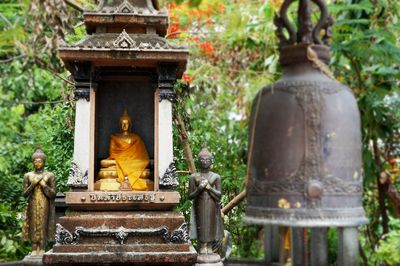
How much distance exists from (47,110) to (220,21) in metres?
4.16

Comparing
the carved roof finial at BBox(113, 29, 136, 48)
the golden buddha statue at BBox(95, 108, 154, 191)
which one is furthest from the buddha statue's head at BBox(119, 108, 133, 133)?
the carved roof finial at BBox(113, 29, 136, 48)

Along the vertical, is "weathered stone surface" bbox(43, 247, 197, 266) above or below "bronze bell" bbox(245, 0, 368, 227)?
below

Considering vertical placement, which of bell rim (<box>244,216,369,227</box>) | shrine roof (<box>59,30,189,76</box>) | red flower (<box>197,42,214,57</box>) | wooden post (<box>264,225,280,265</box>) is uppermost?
red flower (<box>197,42,214,57</box>)

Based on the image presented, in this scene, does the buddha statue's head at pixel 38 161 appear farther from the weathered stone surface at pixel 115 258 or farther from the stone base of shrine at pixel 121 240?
the weathered stone surface at pixel 115 258

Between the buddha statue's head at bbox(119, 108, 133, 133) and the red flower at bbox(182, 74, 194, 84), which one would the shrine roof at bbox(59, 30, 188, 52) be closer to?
the buddha statue's head at bbox(119, 108, 133, 133)

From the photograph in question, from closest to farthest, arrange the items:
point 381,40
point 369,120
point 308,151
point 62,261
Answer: point 308,151
point 381,40
point 62,261
point 369,120

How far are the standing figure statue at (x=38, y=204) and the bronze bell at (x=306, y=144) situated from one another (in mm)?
6128

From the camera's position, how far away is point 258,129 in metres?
2.39

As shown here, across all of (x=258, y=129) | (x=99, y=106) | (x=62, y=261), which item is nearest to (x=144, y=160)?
(x=99, y=106)

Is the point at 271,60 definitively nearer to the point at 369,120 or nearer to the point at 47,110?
the point at 369,120

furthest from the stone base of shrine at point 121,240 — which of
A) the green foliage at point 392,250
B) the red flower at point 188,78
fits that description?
the red flower at point 188,78

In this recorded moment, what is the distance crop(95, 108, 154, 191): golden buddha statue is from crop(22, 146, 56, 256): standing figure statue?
0.82 meters

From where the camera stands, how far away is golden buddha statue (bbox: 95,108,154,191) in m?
7.82

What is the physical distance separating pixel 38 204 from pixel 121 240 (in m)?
1.62
